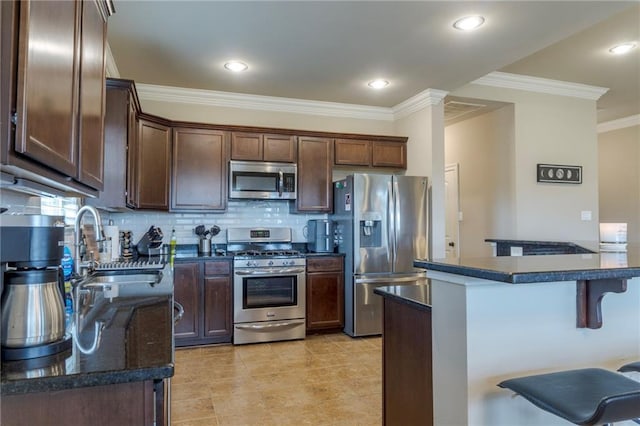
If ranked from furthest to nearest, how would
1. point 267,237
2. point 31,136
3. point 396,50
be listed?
point 267,237 < point 396,50 < point 31,136

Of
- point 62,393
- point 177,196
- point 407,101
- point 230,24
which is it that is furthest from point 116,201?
point 407,101

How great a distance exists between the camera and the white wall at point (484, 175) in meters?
4.94

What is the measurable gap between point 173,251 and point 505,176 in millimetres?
3929

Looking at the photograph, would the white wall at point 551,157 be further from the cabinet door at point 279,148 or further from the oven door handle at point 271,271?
the oven door handle at point 271,271

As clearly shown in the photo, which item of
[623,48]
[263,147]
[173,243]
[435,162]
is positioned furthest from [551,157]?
[173,243]

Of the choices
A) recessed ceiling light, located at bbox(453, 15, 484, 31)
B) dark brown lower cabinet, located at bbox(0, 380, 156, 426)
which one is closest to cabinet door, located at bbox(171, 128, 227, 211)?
recessed ceiling light, located at bbox(453, 15, 484, 31)

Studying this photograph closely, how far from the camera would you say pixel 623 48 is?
3.85 metres

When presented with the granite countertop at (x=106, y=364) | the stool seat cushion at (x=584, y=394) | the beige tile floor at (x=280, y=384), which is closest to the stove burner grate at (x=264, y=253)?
the beige tile floor at (x=280, y=384)

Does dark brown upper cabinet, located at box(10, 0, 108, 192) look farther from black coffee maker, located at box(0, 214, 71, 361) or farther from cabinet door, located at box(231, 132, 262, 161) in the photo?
cabinet door, located at box(231, 132, 262, 161)

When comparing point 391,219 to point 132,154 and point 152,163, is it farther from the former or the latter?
point 132,154

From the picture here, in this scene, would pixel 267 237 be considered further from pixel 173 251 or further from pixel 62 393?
pixel 62 393

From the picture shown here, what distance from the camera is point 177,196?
4215 mm

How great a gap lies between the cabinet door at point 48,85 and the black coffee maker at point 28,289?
187 millimetres

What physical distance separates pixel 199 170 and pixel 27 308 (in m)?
3.44
